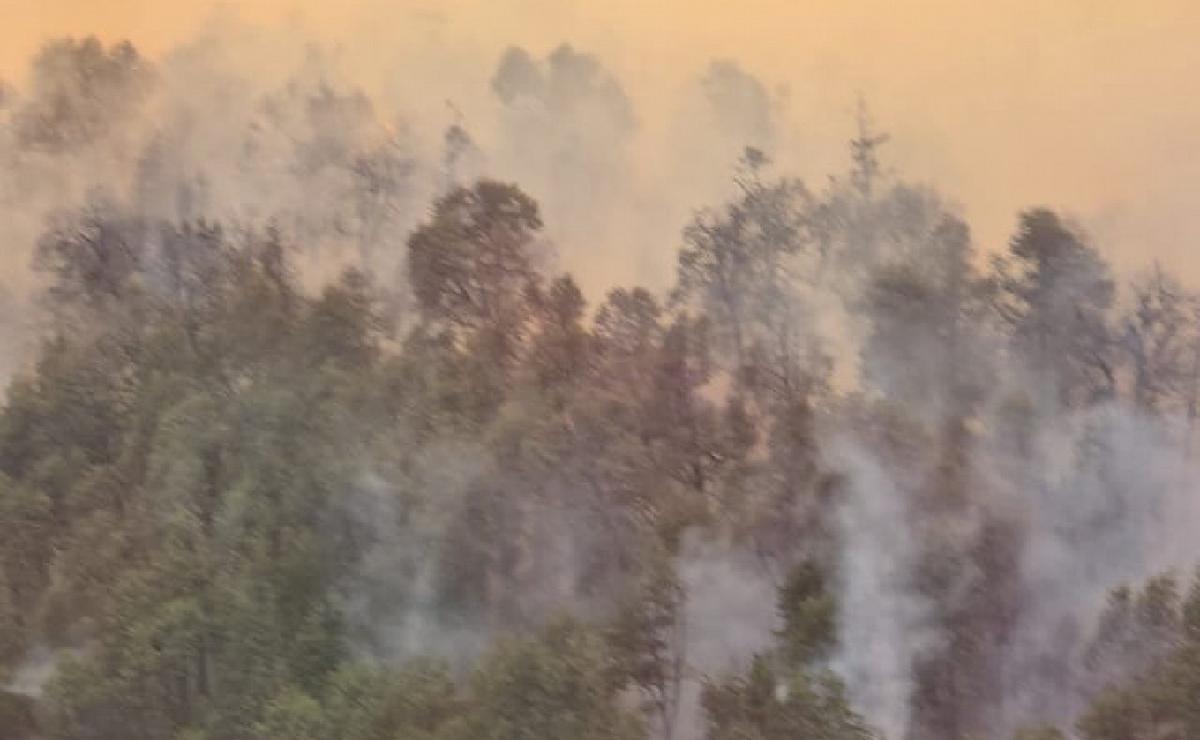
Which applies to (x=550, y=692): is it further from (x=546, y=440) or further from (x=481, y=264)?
(x=481, y=264)

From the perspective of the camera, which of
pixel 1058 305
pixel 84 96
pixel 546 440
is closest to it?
pixel 1058 305

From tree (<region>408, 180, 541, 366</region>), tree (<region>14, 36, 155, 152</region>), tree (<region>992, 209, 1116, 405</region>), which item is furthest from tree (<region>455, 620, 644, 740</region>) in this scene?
tree (<region>14, 36, 155, 152</region>)

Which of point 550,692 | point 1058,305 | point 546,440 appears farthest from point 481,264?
point 1058,305

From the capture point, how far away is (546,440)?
126cm

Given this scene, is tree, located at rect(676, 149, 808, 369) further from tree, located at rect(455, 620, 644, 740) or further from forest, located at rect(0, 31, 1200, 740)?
tree, located at rect(455, 620, 644, 740)

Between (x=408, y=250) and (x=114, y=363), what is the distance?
0.36m

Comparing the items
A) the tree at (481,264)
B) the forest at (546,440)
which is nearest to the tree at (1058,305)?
the forest at (546,440)

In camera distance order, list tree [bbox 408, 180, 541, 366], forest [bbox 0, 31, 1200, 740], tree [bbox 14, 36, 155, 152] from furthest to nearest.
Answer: tree [bbox 14, 36, 155, 152]
tree [bbox 408, 180, 541, 366]
forest [bbox 0, 31, 1200, 740]

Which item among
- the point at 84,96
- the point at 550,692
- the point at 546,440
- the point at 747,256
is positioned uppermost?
the point at 84,96

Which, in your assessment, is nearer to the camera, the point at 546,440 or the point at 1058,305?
the point at 1058,305

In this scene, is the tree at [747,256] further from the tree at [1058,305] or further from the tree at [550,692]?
the tree at [550,692]

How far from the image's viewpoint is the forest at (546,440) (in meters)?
1.13

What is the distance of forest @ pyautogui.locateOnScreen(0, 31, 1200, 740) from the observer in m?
1.13

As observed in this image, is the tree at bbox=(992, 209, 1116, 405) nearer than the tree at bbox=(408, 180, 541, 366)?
Yes
